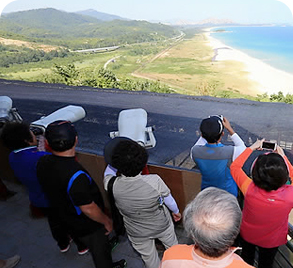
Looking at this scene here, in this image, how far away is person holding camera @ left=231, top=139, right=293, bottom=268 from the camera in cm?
145

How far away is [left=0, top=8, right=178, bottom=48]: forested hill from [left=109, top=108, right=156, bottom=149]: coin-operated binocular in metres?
97.8

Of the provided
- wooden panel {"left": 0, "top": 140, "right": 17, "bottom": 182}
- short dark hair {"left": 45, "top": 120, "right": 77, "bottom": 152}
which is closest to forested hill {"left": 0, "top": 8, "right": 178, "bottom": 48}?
wooden panel {"left": 0, "top": 140, "right": 17, "bottom": 182}

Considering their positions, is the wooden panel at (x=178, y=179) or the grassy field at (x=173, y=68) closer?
the wooden panel at (x=178, y=179)

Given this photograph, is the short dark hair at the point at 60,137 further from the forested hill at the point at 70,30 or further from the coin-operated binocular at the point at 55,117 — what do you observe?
the forested hill at the point at 70,30

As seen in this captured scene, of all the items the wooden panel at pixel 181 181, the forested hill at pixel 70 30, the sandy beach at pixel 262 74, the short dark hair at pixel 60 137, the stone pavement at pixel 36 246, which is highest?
the forested hill at pixel 70 30

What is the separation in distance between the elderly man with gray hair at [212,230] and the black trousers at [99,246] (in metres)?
0.93

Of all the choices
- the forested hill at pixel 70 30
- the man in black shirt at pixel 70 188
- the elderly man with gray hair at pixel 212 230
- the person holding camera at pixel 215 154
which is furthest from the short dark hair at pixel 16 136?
the forested hill at pixel 70 30

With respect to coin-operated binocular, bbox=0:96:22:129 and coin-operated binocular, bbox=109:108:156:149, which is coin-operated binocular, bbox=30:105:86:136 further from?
coin-operated binocular, bbox=109:108:156:149

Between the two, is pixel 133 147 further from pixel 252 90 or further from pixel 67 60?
pixel 67 60

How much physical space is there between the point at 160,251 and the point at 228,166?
994mm

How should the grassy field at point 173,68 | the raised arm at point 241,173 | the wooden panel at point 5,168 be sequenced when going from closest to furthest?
the raised arm at point 241,173 → the wooden panel at point 5,168 → the grassy field at point 173,68

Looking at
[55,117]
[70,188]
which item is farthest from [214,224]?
[55,117]

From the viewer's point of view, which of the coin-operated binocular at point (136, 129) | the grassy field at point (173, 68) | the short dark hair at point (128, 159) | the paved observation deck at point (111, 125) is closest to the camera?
the short dark hair at point (128, 159)

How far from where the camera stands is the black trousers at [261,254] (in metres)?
1.78
